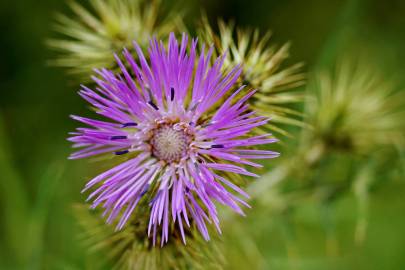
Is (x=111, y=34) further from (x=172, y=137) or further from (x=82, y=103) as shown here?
(x=82, y=103)

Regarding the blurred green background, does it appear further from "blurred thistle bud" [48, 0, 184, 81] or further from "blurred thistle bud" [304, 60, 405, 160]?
"blurred thistle bud" [48, 0, 184, 81]

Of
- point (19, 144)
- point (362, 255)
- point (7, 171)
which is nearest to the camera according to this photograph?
point (7, 171)

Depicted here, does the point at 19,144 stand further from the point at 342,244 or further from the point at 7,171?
the point at 342,244

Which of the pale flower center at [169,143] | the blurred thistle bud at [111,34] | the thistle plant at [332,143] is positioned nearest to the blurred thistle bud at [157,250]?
the pale flower center at [169,143]

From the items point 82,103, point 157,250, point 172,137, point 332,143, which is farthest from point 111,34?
point 82,103


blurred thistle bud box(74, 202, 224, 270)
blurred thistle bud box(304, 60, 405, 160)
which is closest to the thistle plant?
blurred thistle bud box(304, 60, 405, 160)

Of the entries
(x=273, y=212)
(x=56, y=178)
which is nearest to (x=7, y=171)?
(x=56, y=178)

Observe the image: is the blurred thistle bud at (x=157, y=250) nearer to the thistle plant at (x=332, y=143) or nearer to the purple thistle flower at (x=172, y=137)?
the purple thistle flower at (x=172, y=137)
